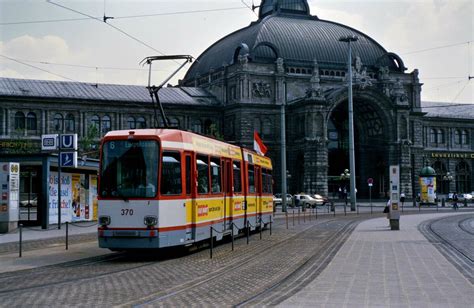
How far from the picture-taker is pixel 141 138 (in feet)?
61.2

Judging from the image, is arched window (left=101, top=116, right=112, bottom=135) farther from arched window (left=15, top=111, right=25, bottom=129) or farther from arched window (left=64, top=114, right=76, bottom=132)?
arched window (left=15, top=111, right=25, bottom=129)

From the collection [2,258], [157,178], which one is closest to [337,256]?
[157,178]

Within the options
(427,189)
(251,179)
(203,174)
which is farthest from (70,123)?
(203,174)

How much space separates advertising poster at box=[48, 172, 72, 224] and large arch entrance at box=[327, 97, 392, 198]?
58093 mm

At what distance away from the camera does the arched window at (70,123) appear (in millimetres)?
82812

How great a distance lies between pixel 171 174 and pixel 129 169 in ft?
3.76

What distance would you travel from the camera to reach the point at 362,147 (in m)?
95.2

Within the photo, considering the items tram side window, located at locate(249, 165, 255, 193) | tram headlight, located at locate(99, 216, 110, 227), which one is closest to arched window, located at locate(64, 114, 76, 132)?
tram side window, located at locate(249, 165, 255, 193)

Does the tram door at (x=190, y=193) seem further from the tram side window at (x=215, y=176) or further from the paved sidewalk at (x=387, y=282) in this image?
the paved sidewalk at (x=387, y=282)

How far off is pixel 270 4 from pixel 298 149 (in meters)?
28.5

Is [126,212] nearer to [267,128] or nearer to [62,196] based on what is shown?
[62,196]

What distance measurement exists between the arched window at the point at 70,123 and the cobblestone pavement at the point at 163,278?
208ft

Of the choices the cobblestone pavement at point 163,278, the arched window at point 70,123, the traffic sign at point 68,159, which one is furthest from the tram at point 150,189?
the arched window at point 70,123

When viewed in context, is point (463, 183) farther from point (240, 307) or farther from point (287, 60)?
point (240, 307)
